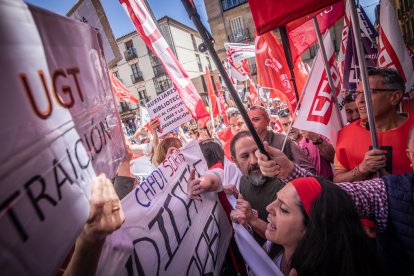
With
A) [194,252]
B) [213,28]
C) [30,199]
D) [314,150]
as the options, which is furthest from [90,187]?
[213,28]

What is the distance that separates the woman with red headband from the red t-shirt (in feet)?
2.75

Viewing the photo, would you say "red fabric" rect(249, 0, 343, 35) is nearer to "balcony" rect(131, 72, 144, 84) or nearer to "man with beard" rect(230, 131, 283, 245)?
"man with beard" rect(230, 131, 283, 245)

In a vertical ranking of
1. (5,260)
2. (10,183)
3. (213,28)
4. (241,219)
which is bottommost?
(241,219)

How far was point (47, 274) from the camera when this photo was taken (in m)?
0.54

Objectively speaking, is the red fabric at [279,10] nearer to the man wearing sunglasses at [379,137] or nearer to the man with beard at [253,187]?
the man wearing sunglasses at [379,137]

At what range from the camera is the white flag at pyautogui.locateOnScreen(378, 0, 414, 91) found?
9.12 feet

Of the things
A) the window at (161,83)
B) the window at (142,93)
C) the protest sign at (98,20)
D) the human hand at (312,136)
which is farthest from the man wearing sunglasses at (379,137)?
the window at (142,93)

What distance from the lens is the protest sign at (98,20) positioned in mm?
1333

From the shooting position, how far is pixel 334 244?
1272mm

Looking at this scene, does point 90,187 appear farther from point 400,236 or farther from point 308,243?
point 400,236

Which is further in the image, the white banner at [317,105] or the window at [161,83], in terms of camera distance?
the window at [161,83]

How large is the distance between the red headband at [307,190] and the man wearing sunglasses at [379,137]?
2.04ft

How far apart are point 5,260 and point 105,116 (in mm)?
660

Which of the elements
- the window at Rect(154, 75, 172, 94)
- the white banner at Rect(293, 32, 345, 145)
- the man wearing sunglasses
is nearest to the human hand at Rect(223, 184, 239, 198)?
the white banner at Rect(293, 32, 345, 145)
